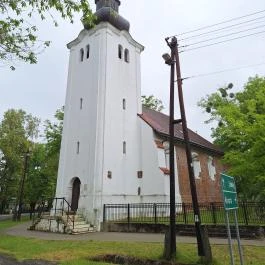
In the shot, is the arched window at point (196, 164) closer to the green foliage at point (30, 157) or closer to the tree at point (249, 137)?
the tree at point (249, 137)

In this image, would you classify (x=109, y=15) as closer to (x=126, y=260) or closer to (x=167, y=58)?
(x=167, y=58)

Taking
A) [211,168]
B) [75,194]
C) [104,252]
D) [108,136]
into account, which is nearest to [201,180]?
[211,168]

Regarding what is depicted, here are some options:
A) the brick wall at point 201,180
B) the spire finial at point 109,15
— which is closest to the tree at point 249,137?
the brick wall at point 201,180

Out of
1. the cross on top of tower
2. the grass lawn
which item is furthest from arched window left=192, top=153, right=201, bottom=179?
the grass lawn

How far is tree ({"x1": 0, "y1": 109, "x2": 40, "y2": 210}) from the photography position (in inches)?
1529

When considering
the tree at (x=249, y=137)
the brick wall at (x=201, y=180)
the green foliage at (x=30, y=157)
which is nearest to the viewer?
the tree at (x=249, y=137)

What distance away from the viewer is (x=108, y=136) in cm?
2164

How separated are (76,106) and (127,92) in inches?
159

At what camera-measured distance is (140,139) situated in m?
24.0

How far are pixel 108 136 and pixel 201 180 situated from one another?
1011 centimetres

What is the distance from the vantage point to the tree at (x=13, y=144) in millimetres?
38844

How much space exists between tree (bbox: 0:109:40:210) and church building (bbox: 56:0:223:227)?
56.9 feet

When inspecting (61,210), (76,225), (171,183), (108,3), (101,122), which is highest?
(108,3)

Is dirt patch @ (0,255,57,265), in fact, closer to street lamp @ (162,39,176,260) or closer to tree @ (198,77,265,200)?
street lamp @ (162,39,176,260)
